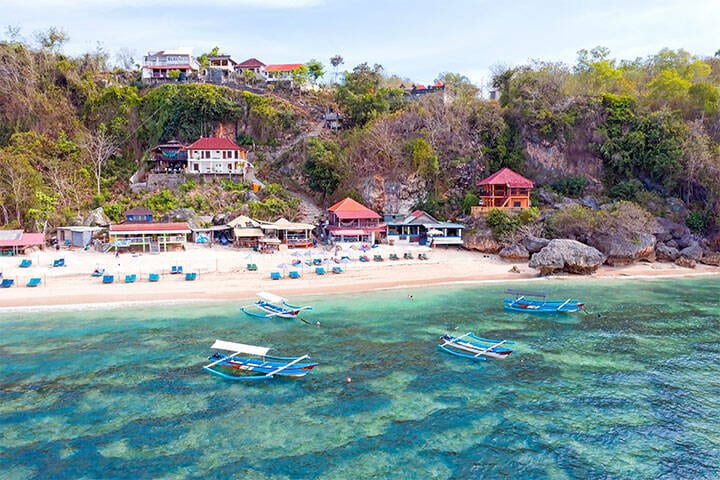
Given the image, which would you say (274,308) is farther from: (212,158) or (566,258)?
(212,158)

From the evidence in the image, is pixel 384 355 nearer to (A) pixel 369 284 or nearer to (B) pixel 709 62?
(A) pixel 369 284

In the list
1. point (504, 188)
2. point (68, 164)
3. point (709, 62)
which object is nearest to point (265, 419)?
point (504, 188)

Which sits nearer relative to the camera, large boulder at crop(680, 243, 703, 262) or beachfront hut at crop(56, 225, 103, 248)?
beachfront hut at crop(56, 225, 103, 248)

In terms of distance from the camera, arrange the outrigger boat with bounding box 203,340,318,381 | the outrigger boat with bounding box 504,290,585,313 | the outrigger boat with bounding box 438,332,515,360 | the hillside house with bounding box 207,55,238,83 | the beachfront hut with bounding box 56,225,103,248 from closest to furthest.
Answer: the outrigger boat with bounding box 203,340,318,381, the outrigger boat with bounding box 438,332,515,360, the outrigger boat with bounding box 504,290,585,313, the beachfront hut with bounding box 56,225,103,248, the hillside house with bounding box 207,55,238,83

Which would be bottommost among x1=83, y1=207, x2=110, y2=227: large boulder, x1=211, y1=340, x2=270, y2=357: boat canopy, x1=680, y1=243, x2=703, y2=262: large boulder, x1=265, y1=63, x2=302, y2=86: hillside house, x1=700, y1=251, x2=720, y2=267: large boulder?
x1=211, y1=340, x2=270, y2=357: boat canopy

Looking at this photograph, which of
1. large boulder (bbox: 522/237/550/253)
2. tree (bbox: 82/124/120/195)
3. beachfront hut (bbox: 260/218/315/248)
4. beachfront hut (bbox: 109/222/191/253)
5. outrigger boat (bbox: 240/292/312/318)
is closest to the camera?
outrigger boat (bbox: 240/292/312/318)

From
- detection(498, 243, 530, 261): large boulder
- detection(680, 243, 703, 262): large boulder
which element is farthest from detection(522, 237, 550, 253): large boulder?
detection(680, 243, 703, 262): large boulder

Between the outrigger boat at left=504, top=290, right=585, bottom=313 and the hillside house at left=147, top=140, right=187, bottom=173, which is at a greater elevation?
the hillside house at left=147, top=140, right=187, bottom=173

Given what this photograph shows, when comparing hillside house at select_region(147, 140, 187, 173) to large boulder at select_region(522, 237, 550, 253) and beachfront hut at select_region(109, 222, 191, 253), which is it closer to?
beachfront hut at select_region(109, 222, 191, 253)
